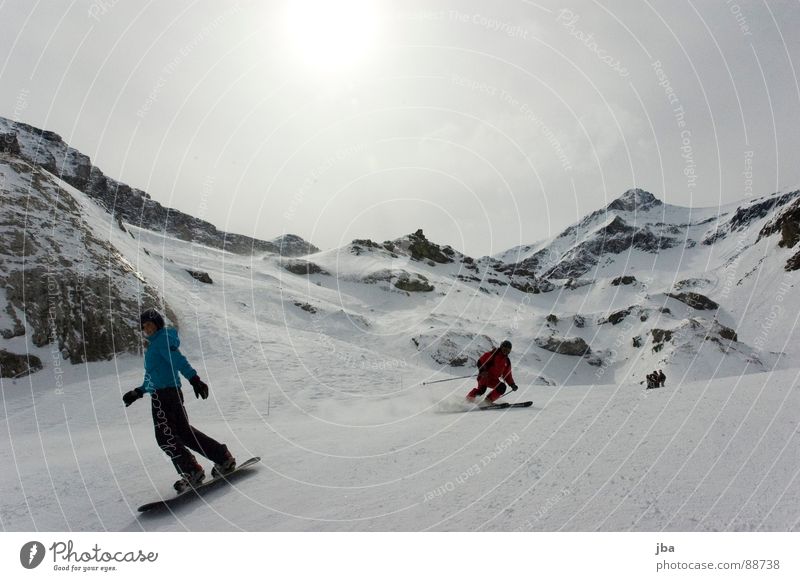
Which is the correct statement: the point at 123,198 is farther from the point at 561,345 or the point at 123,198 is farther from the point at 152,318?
the point at 152,318

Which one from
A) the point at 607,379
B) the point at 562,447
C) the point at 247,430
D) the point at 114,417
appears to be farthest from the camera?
the point at 607,379

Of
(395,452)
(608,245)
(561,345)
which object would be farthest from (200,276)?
(608,245)

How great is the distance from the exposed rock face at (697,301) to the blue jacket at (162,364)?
65.8 metres

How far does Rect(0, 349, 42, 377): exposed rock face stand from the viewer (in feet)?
41.8

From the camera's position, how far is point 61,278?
50.5ft

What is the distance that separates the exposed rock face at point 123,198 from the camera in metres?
63.7

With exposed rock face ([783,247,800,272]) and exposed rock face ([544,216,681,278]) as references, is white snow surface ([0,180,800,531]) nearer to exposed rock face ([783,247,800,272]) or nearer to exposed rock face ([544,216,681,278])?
exposed rock face ([783,247,800,272])

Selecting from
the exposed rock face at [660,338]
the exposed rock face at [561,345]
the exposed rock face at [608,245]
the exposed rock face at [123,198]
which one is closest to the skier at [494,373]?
the exposed rock face at [561,345]

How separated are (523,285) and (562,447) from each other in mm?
80894

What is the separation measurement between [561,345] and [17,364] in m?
42.9

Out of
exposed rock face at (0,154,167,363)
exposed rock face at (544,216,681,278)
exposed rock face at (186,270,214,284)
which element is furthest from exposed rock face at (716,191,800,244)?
exposed rock face at (0,154,167,363)

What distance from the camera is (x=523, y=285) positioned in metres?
82.8

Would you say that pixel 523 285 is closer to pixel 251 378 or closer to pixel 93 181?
pixel 251 378
